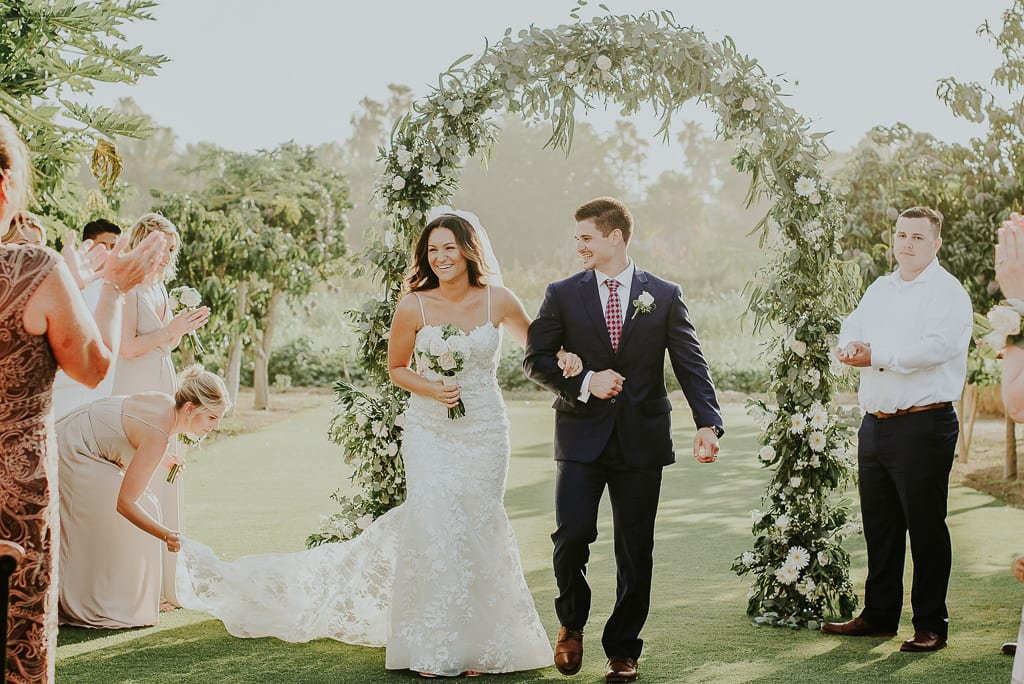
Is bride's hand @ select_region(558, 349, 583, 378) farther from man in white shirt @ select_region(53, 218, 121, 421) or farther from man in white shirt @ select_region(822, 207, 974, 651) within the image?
man in white shirt @ select_region(53, 218, 121, 421)

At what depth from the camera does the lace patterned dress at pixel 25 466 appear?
2852 millimetres

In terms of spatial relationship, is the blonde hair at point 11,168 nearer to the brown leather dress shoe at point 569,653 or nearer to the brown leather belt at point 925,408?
the brown leather dress shoe at point 569,653

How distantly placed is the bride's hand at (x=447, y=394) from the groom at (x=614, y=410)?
362 millimetres

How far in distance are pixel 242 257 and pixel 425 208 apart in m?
9.89

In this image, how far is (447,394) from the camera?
5023mm

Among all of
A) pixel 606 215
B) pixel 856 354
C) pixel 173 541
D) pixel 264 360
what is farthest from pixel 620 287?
pixel 264 360

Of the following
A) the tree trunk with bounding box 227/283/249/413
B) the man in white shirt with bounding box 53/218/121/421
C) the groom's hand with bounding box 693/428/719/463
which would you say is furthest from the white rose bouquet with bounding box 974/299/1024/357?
the tree trunk with bounding box 227/283/249/413

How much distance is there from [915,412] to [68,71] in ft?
15.6

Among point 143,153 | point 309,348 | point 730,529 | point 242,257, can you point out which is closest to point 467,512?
point 730,529

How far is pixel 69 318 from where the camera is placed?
2904 mm

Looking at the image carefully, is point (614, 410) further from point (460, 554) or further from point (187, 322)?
point (187, 322)

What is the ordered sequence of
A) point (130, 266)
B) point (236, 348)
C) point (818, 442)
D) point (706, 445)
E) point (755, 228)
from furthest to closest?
point (236, 348) < point (818, 442) < point (755, 228) < point (706, 445) < point (130, 266)

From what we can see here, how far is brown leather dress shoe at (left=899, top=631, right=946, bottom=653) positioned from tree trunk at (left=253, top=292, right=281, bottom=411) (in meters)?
14.0

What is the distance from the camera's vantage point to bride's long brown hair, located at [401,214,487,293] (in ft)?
17.0
